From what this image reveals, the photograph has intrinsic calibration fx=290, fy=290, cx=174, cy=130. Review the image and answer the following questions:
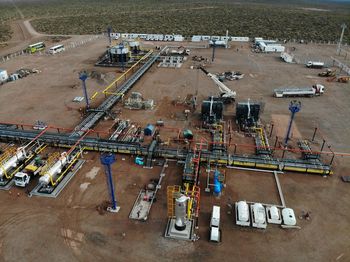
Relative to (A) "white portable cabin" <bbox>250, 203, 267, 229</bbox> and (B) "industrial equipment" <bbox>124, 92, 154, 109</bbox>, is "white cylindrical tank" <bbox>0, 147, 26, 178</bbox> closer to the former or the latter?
(B) "industrial equipment" <bbox>124, 92, 154, 109</bbox>

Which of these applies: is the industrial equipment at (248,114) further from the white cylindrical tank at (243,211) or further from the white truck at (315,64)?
the white truck at (315,64)

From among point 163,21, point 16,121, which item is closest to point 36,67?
point 16,121

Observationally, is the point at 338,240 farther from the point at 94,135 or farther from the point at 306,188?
the point at 94,135

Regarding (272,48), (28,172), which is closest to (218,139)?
(28,172)

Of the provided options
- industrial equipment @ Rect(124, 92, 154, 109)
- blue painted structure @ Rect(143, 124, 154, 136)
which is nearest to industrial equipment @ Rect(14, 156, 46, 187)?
blue painted structure @ Rect(143, 124, 154, 136)

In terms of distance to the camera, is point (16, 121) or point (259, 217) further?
point (16, 121)

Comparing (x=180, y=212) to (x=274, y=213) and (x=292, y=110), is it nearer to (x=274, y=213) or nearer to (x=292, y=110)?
(x=274, y=213)
